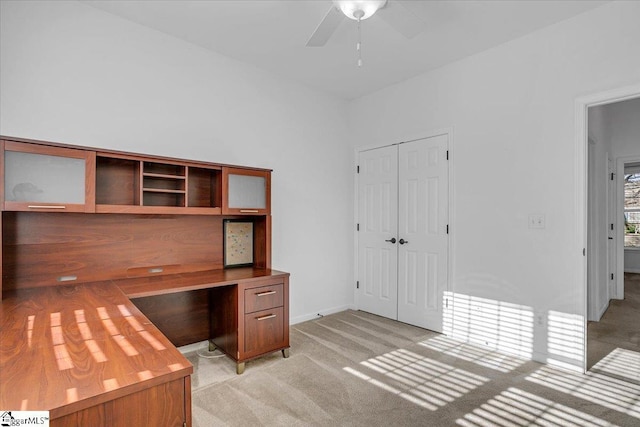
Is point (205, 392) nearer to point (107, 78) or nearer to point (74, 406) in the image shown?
point (74, 406)

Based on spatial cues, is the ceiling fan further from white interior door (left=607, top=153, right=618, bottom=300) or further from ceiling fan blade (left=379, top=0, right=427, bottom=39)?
white interior door (left=607, top=153, right=618, bottom=300)

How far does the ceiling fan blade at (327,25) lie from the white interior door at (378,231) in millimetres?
1888

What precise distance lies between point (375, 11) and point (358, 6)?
111mm

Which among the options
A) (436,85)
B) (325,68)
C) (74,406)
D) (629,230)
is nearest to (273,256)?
(325,68)

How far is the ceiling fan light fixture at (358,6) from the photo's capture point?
1.93 meters

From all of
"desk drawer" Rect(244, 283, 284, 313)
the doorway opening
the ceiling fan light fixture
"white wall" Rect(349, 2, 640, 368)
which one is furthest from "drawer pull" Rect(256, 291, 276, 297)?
the doorway opening

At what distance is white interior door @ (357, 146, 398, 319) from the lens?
154 inches

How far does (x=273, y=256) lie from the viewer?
3.59m

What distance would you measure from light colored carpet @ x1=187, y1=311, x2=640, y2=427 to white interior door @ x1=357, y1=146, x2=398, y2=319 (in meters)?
0.94

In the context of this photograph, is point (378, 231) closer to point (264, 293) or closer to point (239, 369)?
point (264, 293)

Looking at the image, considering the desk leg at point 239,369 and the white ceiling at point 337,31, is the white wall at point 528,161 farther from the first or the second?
the desk leg at point 239,369

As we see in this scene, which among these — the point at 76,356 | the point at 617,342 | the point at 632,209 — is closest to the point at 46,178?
the point at 76,356

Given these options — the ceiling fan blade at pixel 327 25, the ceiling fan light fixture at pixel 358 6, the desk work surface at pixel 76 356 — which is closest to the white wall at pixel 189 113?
the ceiling fan blade at pixel 327 25

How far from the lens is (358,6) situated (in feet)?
6.45
